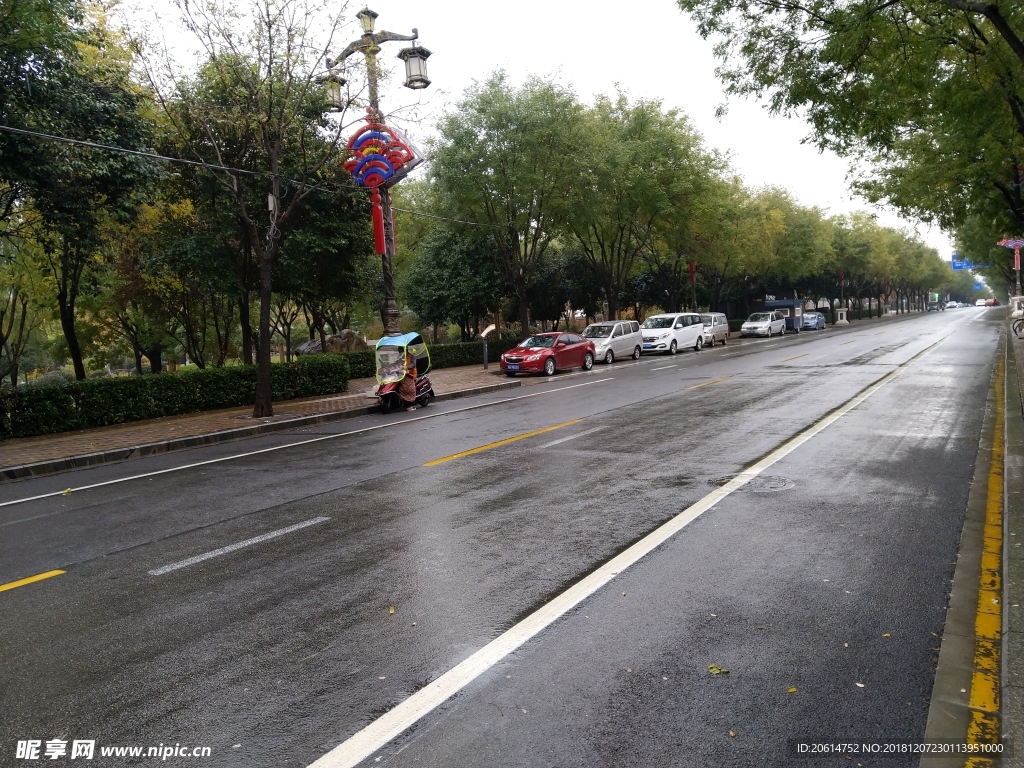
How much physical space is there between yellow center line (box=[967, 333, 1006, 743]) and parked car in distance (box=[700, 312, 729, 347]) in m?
31.6

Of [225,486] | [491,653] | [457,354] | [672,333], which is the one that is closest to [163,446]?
[225,486]

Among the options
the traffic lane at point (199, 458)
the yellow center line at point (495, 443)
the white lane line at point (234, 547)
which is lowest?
the white lane line at point (234, 547)

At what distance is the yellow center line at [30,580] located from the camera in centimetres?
546

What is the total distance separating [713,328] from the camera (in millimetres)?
38750

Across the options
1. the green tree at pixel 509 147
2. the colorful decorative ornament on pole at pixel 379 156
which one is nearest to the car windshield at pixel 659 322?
the green tree at pixel 509 147

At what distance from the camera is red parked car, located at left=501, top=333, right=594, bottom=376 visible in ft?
81.4

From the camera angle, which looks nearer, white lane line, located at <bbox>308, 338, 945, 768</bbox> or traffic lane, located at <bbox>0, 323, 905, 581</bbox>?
white lane line, located at <bbox>308, 338, 945, 768</bbox>

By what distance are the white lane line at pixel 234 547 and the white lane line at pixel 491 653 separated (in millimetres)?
2964

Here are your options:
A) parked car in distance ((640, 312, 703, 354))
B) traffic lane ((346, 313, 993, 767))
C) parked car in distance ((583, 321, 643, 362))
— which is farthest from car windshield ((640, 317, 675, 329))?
traffic lane ((346, 313, 993, 767))

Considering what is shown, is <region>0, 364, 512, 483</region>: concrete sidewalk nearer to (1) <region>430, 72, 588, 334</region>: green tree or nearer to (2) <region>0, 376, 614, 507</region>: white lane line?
(2) <region>0, 376, 614, 507</region>: white lane line

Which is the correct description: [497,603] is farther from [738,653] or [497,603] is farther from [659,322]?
[659,322]

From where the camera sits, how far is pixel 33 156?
13.5 m

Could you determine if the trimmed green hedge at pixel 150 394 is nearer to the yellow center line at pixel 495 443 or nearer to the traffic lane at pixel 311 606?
the yellow center line at pixel 495 443

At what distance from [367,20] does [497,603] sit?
15243 millimetres
